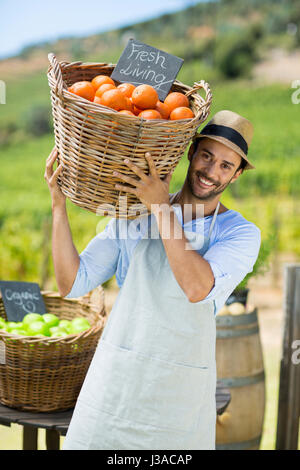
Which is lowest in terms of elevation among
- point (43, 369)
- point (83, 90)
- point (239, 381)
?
point (239, 381)

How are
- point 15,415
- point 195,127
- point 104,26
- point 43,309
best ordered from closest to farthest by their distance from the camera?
point 195,127 → point 15,415 → point 43,309 → point 104,26

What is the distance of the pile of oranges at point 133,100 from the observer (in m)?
1.20

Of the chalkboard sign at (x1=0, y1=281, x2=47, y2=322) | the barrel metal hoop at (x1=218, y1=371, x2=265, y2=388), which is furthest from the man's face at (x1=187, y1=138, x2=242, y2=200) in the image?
the barrel metal hoop at (x1=218, y1=371, x2=265, y2=388)

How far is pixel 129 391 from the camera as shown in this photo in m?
1.36

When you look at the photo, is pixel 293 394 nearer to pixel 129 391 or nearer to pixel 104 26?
pixel 129 391

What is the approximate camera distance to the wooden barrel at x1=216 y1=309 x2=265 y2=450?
240 cm

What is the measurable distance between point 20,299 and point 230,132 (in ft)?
3.43

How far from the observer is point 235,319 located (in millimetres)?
2406

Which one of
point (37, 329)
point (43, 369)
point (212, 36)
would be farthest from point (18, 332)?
point (212, 36)

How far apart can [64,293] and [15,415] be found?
47 cm

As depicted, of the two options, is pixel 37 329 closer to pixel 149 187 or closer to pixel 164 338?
pixel 164 338

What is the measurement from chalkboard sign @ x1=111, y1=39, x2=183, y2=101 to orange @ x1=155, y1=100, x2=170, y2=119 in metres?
0.06

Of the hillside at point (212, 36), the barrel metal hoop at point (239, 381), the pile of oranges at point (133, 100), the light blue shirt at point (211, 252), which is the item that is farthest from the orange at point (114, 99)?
the hillside at point (212, 36)
